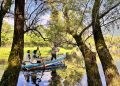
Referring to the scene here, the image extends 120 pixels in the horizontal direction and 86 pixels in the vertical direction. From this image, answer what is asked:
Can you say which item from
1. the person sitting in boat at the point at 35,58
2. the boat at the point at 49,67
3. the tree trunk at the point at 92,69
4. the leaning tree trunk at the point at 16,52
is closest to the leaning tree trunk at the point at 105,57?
the tree trunk at the point at 92,69

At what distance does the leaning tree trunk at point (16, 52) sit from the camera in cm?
1230

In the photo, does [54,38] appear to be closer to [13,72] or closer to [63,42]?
[63,42]

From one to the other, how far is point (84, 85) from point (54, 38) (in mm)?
6390

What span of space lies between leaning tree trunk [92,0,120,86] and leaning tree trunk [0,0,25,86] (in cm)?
318

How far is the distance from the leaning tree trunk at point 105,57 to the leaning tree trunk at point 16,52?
10.4 ft

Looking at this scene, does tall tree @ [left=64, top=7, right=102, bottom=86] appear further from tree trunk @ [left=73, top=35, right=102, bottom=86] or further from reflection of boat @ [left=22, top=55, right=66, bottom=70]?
reflection of boat @ [left=22, top=55, right=66, bottom=70]

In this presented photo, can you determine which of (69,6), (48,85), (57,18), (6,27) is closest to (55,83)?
(48,85)

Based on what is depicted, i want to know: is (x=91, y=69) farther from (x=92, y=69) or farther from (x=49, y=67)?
(x=49, y=67)

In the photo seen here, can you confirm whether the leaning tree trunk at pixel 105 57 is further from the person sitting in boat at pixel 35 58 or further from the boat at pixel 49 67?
the boat at pixel 49 67

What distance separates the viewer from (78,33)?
19.4 meters

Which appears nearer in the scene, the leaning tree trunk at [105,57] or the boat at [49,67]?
the leaning tree trunk at [105,57]

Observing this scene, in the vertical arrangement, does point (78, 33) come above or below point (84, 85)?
above

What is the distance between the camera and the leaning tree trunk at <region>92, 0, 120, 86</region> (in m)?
13.9

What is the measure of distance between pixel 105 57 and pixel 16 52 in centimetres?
373
